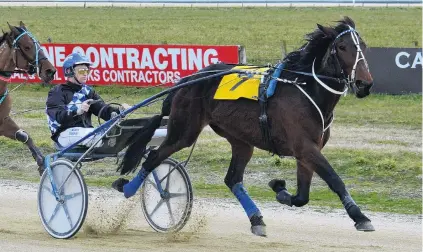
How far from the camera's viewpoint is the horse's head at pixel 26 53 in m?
8.70

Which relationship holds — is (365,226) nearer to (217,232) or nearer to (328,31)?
(328,31)

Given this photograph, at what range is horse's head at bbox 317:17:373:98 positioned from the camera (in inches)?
253

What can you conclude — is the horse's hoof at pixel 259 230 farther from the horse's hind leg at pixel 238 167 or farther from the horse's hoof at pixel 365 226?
the horse's hoof at pixel 365 226

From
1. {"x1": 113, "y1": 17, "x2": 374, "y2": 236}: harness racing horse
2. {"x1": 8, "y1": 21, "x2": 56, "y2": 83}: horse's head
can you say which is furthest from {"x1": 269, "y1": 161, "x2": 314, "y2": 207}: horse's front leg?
{"x1": 8, "y1": 21, "x2": 56, "y2": 83}: horse's head

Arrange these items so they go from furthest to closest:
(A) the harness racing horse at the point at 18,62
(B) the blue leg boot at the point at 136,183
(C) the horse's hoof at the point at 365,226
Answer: (A) the harness racing horse at the point at 18,62 < (B) the blue leg boot at the point at 136,183 < (C) the horse's hoof at the point at 365,226

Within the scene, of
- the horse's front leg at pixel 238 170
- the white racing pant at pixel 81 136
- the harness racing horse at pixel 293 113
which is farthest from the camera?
the white racing pant at pixel 81 136

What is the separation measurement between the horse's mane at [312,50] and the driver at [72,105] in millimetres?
1526

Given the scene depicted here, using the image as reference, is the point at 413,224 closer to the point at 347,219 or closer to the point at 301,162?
the point at 347,219

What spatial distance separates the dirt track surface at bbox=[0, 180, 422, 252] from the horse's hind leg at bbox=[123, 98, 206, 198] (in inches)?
18.8

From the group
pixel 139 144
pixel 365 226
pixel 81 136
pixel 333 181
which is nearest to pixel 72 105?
pixel 81 136

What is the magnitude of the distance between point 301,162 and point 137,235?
1.74 m

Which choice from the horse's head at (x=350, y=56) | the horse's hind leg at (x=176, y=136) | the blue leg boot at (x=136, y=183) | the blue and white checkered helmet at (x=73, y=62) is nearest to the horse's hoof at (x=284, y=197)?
the horse's hind leg at (x=176, y=136)

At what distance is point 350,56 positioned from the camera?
21.6 ft

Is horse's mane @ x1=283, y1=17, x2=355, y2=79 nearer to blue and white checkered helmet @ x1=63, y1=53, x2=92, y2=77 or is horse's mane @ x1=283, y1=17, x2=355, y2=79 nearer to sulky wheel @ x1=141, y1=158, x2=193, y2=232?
sulky wheel @ x1=141, y1=158, x2=193, y2=232
